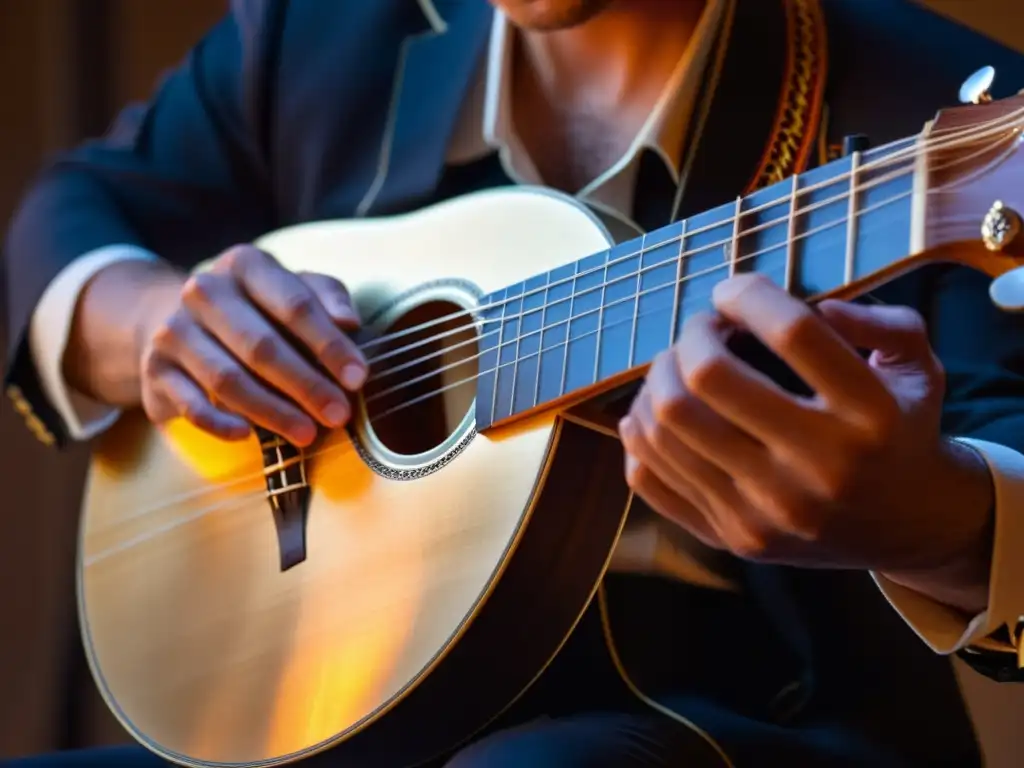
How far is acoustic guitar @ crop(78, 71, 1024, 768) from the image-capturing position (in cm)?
50

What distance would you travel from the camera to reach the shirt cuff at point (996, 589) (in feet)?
1.78

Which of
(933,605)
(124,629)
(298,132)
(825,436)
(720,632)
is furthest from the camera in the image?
(298,132)

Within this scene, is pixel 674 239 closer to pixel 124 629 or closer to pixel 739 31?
pixel 739 31

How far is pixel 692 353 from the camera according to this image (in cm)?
49

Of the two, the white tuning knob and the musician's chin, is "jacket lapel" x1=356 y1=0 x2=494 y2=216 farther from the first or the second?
the white tuning knob

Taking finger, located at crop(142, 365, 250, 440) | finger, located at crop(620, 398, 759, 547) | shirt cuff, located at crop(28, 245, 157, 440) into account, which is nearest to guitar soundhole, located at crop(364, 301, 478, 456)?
finger, located at crop(142, 365, 250, 440)

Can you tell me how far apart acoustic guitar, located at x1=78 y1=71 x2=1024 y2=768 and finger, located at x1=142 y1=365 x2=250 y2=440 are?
0.02 metres

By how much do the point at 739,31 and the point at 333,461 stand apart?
1.32 ft

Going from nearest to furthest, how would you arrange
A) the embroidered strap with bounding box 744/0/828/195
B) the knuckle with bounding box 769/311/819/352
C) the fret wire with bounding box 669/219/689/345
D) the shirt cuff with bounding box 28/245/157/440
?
the knuckle with bounding box 769/311/819/352
the fret wire with bounding box 669/219/689/345
the embroidered strap with bounding box 744/0/828/195
the shirt cuff with bounding box 28/245/157/440

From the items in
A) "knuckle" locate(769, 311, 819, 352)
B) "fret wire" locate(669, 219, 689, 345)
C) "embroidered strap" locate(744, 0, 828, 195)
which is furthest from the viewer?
"embroidered strap" locate(744, 0, 828, 195)

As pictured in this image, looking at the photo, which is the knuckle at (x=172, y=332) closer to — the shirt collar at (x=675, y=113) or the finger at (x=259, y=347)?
the finger at (x=259, y=347)

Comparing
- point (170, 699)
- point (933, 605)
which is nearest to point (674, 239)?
point (933, 605)

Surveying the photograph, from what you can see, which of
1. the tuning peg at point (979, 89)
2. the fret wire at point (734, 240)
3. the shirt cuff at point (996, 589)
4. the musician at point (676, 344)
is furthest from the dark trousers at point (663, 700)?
the tuning peg at point (979, 89)

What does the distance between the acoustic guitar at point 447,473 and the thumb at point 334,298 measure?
0.02 meters
